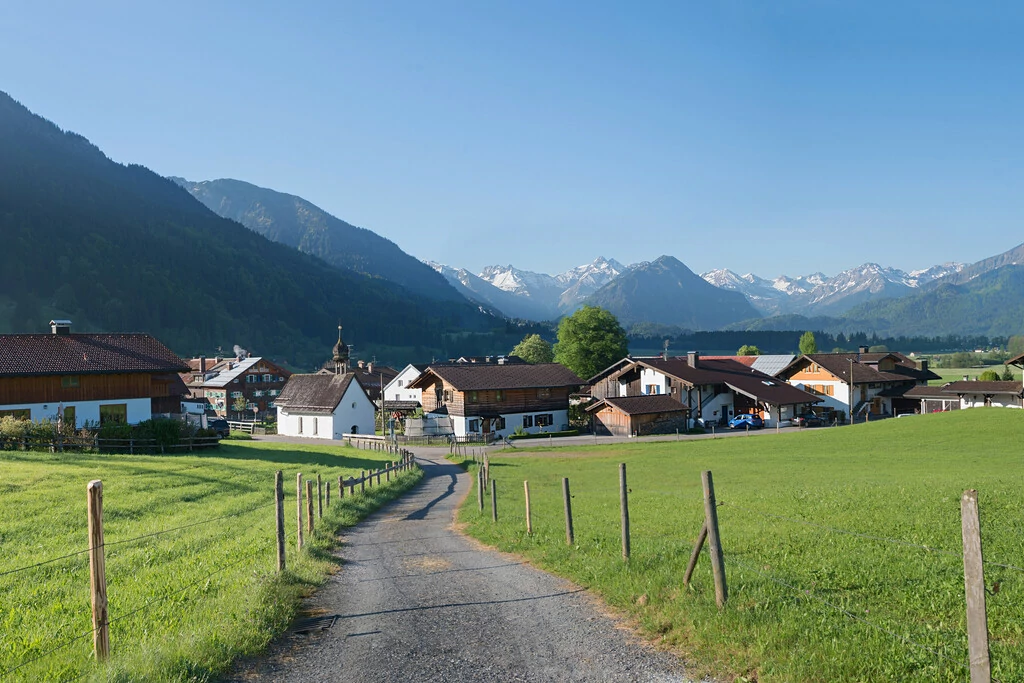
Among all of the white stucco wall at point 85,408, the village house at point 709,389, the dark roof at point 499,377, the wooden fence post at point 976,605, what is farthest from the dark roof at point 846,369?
the wooden fence post at point 976,605

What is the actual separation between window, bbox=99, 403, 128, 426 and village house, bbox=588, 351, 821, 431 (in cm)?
5221

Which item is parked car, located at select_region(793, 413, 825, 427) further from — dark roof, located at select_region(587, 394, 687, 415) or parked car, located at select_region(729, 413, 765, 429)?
dark roof, located at select_region(587, 394, 687, 415)

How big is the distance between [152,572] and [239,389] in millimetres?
105703

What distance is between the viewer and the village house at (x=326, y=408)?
80.8 m

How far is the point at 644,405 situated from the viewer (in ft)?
256

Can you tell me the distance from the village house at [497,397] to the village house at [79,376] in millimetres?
30804

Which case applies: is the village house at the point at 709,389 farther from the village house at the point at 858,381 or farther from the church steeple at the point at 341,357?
the church steeple at the point at 341,357

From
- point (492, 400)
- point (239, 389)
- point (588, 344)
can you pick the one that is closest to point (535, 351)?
point (588, 344)

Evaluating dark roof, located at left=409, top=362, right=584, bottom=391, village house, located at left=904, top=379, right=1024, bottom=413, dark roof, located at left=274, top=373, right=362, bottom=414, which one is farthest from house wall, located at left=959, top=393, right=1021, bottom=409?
dark roof, located at left=274, top=373, right=362, bottom=414

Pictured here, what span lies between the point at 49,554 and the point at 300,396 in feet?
230

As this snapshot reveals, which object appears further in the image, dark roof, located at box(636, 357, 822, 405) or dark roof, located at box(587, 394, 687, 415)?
dark roof, located at box(636, 357, 822, 405)

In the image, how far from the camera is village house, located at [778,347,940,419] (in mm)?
91125

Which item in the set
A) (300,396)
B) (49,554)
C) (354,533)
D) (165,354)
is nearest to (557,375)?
(300,396)

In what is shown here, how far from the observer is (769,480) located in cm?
3419
